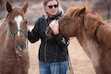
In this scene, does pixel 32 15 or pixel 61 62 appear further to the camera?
pixel 32 15

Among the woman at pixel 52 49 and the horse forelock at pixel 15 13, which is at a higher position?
the horse forelock at pixel 15 13

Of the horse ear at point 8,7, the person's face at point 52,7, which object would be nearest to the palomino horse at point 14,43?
the horse ear at point 8,7

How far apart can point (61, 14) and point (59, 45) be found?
1.68 ft

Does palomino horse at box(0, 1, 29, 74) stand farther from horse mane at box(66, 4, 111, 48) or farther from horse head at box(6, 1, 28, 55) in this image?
horse mane at box(66, 4, 111, 48)

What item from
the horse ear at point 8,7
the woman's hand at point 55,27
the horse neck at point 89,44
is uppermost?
the horse ear at point 8,7

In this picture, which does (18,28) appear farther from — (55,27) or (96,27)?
(96,27)

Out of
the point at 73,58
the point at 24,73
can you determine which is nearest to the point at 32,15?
the point at 73,58

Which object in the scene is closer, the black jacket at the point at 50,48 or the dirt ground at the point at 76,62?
the black jacket at the point at 50,48

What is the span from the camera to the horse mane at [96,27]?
5453 mm

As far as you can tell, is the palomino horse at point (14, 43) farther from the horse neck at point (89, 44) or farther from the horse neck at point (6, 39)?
the horse neck at point (89, 44)

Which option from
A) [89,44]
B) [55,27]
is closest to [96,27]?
[89,44]

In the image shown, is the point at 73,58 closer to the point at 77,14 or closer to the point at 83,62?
the point at 83,62

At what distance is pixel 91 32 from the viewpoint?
5594mm

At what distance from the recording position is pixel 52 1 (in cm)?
612
